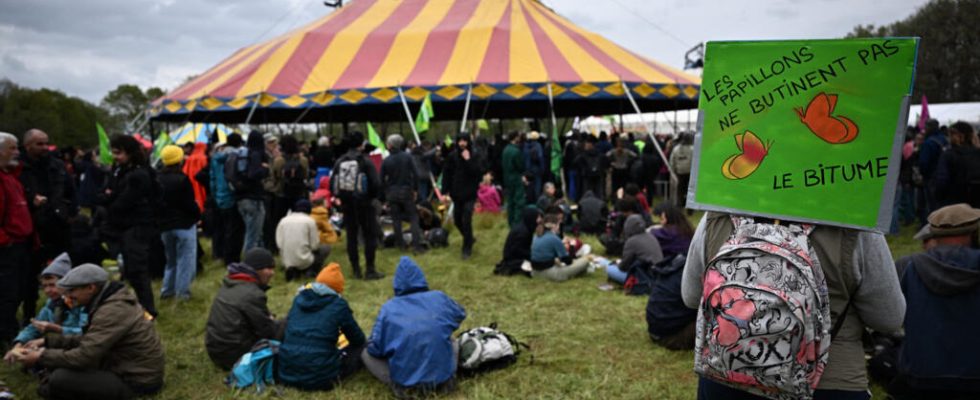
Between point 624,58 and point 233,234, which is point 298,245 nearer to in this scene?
point 233,234

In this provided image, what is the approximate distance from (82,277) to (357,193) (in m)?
3.19

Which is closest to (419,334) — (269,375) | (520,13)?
(269,375)

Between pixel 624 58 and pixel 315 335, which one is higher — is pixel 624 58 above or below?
above

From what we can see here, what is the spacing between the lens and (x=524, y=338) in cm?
468

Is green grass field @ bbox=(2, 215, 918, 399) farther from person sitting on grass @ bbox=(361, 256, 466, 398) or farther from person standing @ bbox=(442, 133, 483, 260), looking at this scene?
person standing @ bbox=(442, 133, 483, 260)

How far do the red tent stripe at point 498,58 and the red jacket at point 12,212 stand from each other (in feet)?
27.1

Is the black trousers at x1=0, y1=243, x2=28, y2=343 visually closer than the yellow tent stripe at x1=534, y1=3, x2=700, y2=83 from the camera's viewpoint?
Yes

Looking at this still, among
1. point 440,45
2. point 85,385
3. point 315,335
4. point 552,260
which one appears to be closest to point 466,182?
point 552,260

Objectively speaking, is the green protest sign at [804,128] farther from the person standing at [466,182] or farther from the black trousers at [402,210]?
the black trousers at [402,210]

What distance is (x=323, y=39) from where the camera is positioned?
13.8 metres

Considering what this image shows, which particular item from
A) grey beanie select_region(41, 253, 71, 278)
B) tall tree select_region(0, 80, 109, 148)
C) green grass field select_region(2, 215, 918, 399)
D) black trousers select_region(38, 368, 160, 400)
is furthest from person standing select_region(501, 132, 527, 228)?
tall tree select_region(0, 80, 109, 148)

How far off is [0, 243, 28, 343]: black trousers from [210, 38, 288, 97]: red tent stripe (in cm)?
888

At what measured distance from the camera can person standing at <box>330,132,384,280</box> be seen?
643 centimetres

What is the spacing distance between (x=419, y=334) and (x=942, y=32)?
509 inches
